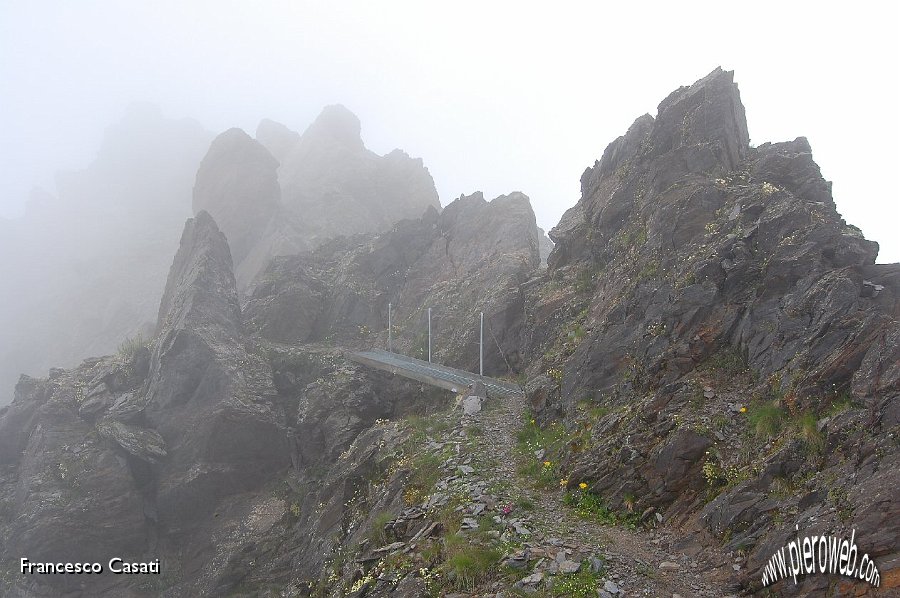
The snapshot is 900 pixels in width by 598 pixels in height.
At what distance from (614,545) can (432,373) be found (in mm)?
20431

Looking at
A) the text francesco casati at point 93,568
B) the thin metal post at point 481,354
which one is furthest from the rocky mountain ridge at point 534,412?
the thin metal post at point 481,354

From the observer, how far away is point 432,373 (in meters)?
33.5

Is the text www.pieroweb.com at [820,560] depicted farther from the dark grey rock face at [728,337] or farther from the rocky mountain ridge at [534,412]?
the dark grey rock face at [728,337]

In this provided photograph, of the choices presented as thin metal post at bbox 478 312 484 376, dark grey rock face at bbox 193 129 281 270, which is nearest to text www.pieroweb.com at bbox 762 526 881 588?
thin metal post at bbox 478 312 484 376

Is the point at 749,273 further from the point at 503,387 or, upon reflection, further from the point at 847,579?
the point at 503,387

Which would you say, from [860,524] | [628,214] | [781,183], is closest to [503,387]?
[628,214]

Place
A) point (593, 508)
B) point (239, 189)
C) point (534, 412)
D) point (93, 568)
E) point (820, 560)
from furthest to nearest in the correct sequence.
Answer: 1. point (239, 189)
2. point (93, 568)
3. point (534, 412)
4. point (593, 508)
5. point (820, 560)

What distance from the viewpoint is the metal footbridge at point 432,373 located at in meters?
29.5

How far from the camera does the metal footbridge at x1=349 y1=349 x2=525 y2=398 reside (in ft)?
96.6

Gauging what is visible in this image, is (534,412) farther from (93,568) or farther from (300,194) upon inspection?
(300,194)

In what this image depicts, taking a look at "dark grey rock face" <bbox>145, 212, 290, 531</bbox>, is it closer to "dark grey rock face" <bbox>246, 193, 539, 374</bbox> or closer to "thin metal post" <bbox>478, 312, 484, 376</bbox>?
"dark grey rock face" <bbox>246, 193, 539, 374</bbox>

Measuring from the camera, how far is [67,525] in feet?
94.0

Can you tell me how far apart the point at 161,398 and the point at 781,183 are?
118 ft

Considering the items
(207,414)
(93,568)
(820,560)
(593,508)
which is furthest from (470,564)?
(93,568)
